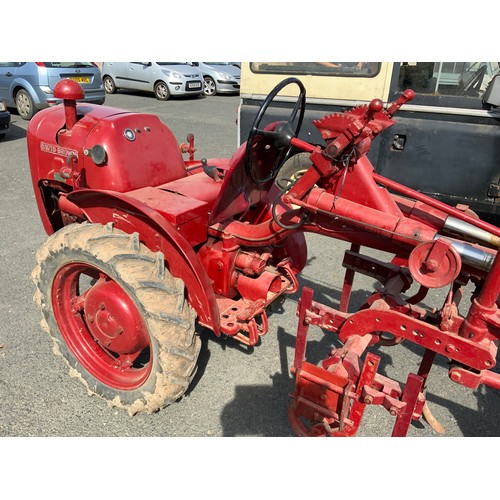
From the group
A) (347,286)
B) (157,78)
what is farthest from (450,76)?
(157,78)

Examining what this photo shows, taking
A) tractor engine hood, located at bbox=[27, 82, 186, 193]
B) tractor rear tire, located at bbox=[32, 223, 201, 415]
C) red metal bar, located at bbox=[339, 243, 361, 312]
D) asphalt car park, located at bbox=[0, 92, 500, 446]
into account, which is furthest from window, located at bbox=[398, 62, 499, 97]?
A: tractor rear tire, located at bbox=[32, 223, 201, 415]

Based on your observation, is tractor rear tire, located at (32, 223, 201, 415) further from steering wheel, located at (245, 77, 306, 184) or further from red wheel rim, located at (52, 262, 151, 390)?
steering wheel, located at (245, 77, 306, 184)

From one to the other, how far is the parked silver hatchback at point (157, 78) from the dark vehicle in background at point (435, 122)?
1009cm

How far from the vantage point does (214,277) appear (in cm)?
261

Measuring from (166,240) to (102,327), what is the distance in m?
0.67

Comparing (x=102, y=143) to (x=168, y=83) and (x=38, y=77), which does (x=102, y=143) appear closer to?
(x=38, y=77)

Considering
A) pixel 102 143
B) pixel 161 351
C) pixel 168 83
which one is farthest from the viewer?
pixel 168 83

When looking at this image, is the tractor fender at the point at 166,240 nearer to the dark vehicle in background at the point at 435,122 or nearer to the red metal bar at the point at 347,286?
the red metal bar at the point at 347,286

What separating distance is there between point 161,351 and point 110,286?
505mm

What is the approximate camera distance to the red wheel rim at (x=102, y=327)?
2.34 meters

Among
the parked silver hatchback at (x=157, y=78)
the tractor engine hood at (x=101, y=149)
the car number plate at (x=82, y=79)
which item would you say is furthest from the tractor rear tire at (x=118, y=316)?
the parked silver hatchback at (x=157, y=78)

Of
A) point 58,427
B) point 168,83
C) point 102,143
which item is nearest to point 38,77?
point 168,83

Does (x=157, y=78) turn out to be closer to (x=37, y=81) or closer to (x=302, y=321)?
(x=37, y=81)

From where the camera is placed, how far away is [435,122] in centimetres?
415
